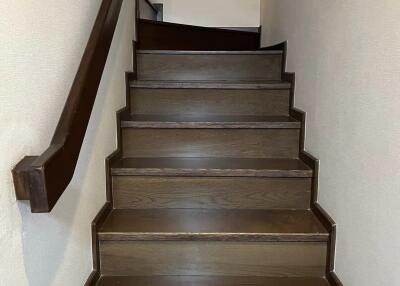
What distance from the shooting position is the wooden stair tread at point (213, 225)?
1.34 meters

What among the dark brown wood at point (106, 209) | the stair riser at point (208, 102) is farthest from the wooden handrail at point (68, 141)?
the stair riser at point (208, 102)

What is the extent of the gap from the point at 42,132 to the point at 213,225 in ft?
2.48

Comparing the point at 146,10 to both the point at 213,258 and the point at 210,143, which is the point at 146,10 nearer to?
the point at 210,143

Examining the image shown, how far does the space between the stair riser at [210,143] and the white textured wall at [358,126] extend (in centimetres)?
14

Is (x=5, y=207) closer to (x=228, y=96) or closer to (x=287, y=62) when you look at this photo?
(x=228, y=96)

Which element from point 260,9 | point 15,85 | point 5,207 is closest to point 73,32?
point 15,85

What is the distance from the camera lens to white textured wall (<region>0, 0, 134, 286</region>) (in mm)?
743

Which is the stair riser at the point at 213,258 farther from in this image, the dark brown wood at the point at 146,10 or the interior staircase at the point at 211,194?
the dark brown wood at the point at 146,10

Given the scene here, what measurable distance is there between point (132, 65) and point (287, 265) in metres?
1.42

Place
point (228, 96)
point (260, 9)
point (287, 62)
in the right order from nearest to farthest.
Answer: point (228, 96)
point (287, 62)
point (260, 9)

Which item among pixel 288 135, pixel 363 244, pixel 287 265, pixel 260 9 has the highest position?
pixel 260 9

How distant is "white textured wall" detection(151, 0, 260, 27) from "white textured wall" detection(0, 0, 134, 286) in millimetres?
2425

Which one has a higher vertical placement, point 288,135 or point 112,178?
point 288,135

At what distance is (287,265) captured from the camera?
54.1 inches
